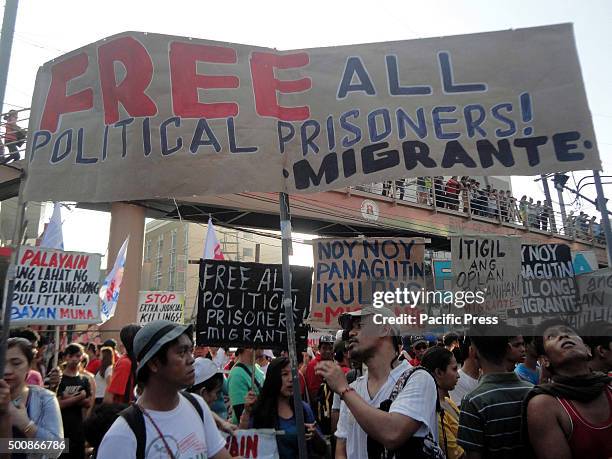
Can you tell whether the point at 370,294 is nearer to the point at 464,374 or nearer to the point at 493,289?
the point at 464,374

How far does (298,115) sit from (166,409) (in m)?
2.02

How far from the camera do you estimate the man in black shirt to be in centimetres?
521

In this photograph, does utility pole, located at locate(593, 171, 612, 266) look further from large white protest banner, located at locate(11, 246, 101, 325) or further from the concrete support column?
the concrete support column

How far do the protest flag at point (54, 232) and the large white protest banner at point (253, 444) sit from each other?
7.43 metres

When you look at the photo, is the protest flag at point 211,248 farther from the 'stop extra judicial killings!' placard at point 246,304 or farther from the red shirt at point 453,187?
the red shirt at point 453,187

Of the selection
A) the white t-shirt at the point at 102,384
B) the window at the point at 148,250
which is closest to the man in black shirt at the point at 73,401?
the white t-shirt at the point at 102,384

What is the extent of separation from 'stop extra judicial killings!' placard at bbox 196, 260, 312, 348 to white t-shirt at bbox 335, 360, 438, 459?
171cm

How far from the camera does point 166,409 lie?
235 centimetres

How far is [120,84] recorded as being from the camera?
3.52m

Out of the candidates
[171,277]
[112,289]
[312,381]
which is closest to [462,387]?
[312,381]

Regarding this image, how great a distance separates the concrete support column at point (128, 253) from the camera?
13031 millimetres

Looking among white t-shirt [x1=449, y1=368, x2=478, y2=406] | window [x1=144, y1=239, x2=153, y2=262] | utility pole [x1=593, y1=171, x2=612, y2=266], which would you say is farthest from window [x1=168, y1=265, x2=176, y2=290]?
utility pole [x1=593, y1=171, x2=612, y2=266]

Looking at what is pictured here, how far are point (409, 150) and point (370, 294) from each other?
119 inches

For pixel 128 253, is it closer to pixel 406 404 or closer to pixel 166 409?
pixel 166 409
